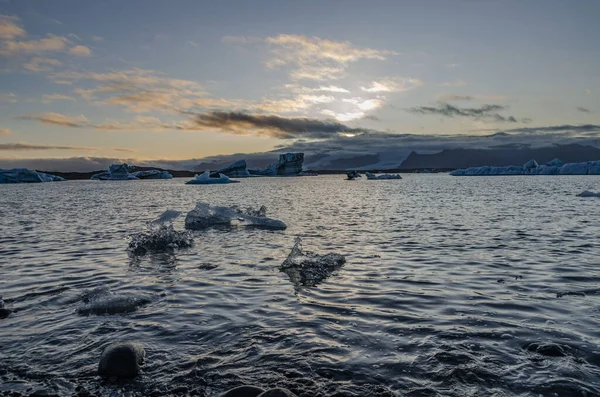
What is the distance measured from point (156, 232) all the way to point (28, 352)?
876 cm

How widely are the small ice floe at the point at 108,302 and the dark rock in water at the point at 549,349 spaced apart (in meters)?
6.26

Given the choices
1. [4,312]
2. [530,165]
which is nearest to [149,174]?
[530,165]

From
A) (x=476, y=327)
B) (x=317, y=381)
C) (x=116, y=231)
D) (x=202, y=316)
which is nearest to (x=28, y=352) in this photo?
(x=202, y=316)

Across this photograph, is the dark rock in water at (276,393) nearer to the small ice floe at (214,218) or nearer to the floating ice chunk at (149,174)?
the small ice floe at (214,218)

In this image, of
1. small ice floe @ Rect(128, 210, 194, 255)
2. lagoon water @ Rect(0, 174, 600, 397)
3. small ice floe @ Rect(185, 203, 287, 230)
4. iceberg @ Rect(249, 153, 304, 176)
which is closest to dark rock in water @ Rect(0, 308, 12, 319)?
lagoon water @ Rect(0, 174, 600, 397)

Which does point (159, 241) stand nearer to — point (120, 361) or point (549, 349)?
point (120, 361)

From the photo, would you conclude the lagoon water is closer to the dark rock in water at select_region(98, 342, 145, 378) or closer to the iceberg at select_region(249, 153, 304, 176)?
the dark rock in water at select_region(98, 342, 145, 378)

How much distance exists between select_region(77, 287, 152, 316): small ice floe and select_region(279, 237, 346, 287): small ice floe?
3.23 m

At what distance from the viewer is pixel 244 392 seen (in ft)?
13.6

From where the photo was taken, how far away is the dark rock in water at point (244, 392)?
4105 mm

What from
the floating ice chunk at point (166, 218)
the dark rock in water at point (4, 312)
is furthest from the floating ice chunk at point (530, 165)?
the dark rock in water at point (4, 312)

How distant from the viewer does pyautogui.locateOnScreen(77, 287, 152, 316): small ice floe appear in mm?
7020

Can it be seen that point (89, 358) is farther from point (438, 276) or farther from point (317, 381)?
point (438, 276)

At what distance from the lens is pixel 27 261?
448 inches
